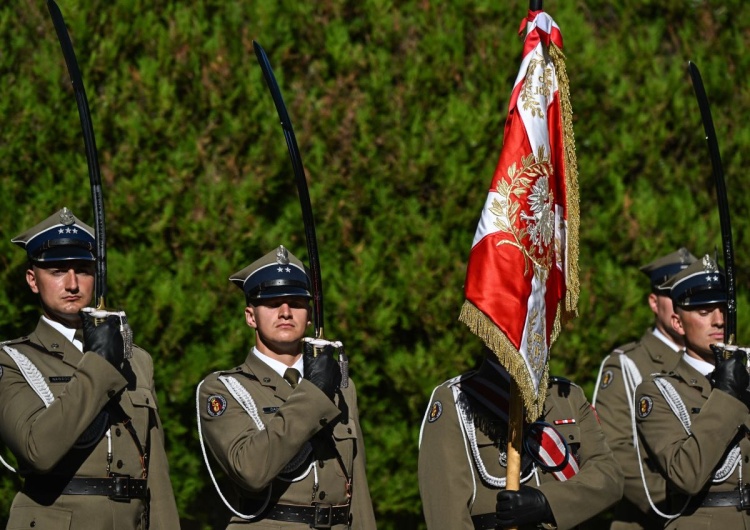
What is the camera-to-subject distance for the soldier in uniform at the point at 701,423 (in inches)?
243

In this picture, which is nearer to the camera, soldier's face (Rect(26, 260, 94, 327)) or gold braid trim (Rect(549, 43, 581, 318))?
soldier's face (Rect(26, 260, 94, 327))

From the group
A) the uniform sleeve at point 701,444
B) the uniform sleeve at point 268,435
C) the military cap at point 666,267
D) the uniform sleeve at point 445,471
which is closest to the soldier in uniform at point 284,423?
the uniform sleeve at point 268,435

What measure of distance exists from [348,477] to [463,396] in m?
0.67

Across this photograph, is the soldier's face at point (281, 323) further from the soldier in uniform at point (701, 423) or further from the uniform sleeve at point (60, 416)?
the soldier in uniform at point (701, 423)

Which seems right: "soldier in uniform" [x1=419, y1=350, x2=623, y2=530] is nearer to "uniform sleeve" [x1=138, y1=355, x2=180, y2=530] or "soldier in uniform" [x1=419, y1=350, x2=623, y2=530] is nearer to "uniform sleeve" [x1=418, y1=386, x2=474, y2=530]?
"uniform sleeve" [x1=418, y1=386, x2=474, y2=530]

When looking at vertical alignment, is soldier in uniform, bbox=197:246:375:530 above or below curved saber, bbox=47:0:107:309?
below

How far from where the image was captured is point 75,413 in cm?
525

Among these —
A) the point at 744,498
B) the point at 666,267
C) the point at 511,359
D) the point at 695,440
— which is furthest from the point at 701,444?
the point at 666,267

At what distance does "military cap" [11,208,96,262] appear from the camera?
5715 mm

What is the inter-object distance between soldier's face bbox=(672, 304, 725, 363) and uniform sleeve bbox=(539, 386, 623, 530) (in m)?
1.11

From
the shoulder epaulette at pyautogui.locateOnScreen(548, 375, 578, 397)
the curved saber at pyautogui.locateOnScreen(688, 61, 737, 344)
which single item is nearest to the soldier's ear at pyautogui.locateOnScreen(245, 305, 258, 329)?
the shoulder epaulette at pyautogui.locateOnScreen(548, 375, 578, 397)

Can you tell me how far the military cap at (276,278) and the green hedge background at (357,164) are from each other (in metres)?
1.32

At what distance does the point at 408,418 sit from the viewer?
7852mm

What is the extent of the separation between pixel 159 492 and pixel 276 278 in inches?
Result: 45.4
